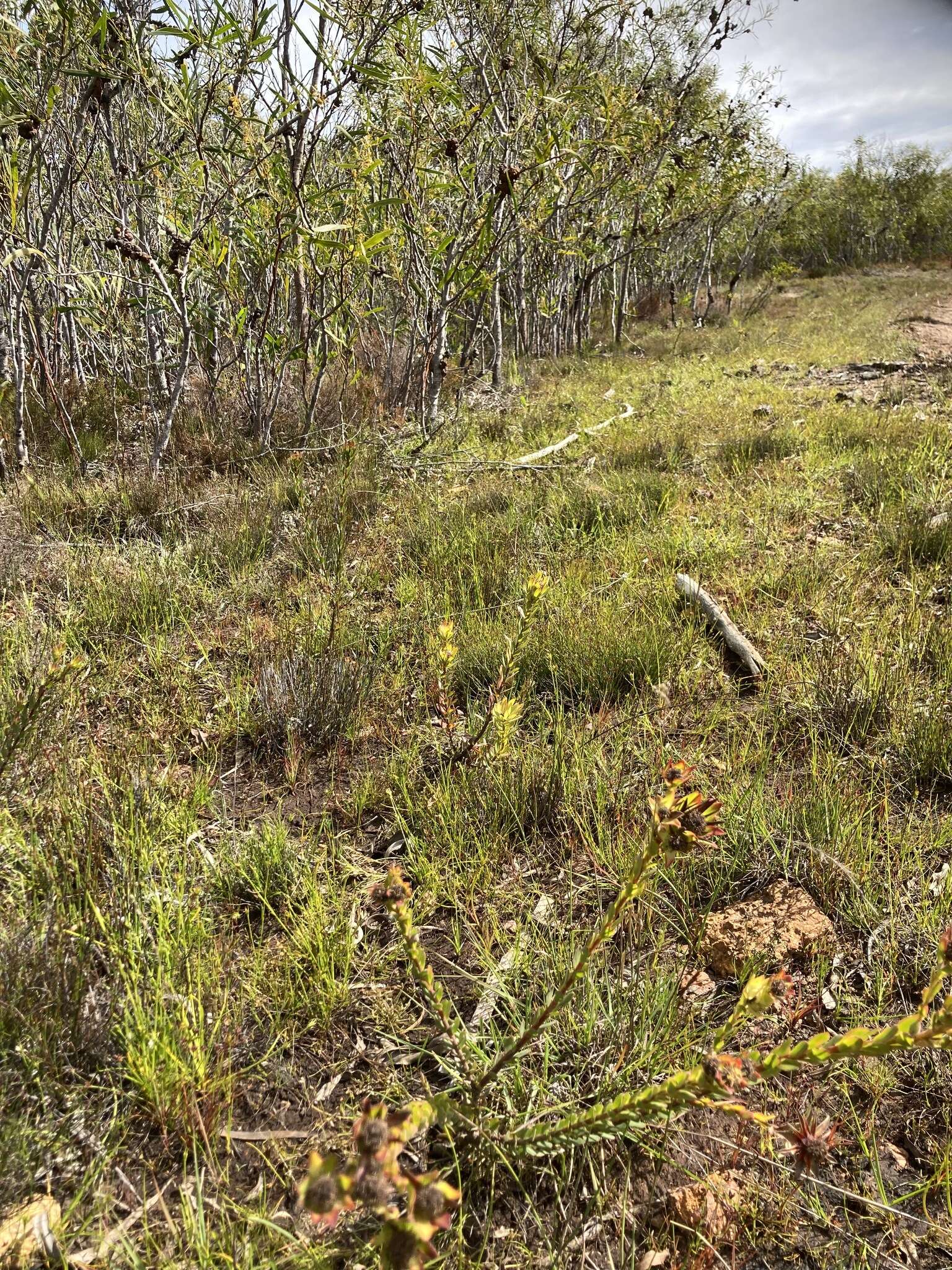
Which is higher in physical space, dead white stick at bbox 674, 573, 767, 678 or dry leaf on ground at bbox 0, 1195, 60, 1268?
dead white stick at bbox 674, 573, 767, 678

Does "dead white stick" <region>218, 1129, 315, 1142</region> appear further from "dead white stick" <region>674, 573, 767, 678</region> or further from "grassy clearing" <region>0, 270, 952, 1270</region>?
"dead white stick" <region>674, 573, 767, 678</region>

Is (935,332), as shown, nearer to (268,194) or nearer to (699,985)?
(268,194)

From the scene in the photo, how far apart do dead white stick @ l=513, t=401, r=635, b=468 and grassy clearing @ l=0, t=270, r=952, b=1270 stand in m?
0.94

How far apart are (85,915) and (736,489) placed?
147 inches

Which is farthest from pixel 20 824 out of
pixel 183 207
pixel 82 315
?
pixel 183 207

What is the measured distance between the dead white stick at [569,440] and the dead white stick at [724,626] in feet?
5.80

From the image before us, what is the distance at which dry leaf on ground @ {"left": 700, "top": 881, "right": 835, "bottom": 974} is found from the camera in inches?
53.7

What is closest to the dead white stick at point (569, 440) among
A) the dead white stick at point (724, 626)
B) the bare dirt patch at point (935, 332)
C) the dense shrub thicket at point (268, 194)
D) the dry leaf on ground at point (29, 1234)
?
the dense shrub thicket at point (268, 194)

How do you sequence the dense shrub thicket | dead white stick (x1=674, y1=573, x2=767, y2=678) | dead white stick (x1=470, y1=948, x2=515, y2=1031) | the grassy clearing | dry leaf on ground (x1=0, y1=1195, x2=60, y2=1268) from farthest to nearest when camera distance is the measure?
the dense shrub thicket < dead white stick (x1=674, y1=573, x2=767, y2=678) < dead white stick (x1=470, y1=948, x2=515, y2=1031) < the grassy clearing < dry leaf on ground (x1=0, y1=1195, x2=60, y2=1268)

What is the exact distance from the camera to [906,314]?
48.6 feet

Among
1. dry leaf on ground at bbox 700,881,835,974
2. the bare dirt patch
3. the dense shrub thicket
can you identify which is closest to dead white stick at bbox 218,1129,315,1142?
dry leaf on ground at bbox 700,881,835,974

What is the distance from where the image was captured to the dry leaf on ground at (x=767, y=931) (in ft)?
4.48

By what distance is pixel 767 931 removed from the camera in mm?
1399

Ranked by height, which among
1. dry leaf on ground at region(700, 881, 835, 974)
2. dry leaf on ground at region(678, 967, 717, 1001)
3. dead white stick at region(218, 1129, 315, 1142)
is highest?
dry leaf on ground at region(700, 881, 835, 974)
